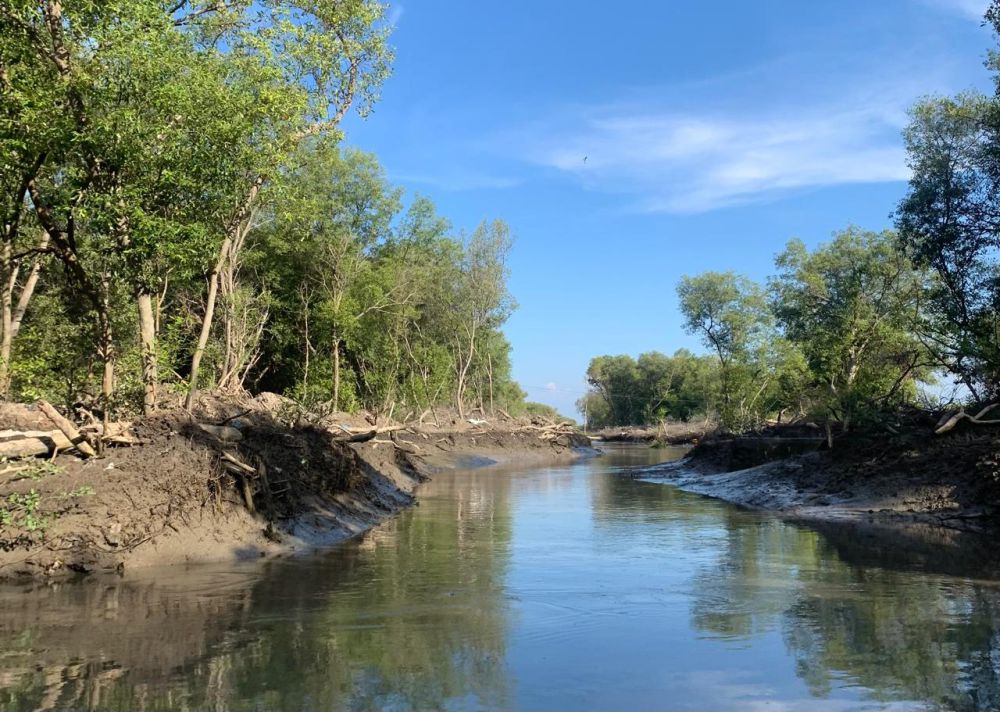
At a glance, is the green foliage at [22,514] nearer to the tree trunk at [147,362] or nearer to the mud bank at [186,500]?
the mud bank at [186,500]

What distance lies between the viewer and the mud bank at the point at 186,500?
9.66 metres

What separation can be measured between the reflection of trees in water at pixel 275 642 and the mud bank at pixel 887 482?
10.8 m

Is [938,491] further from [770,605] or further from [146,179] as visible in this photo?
[146,179]

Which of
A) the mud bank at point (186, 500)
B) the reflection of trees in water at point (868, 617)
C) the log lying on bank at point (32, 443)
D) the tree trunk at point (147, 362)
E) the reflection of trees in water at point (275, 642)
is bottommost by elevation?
the reflection of trees in water at point (868, 617)

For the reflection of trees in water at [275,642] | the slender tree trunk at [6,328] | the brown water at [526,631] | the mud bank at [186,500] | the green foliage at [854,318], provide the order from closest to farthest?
the reflection of trees in water at [275,642] → the brown water at [526,631] → the mud bank at [186,500] → the slender tree trunk at [6,328] → the green foliage at [854,318]

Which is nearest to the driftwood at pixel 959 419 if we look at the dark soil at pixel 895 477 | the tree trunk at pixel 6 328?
the dark soil at pixel 895 477

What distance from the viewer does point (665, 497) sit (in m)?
23.4

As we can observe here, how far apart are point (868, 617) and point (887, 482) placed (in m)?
11.6

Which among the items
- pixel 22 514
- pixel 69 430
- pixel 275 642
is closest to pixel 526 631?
pixel 275 642

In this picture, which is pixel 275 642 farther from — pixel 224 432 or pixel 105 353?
pixel 224 432

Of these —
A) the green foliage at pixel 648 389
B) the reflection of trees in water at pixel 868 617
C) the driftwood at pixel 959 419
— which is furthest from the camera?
the green foliage at pixel 648 389

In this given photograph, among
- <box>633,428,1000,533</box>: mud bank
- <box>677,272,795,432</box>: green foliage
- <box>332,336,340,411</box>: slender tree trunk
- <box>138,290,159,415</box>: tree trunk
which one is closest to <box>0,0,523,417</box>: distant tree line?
<box>138,290,159,415</box>: tree trunk

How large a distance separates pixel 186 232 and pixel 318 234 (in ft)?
89.2

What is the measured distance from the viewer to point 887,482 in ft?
59.5
